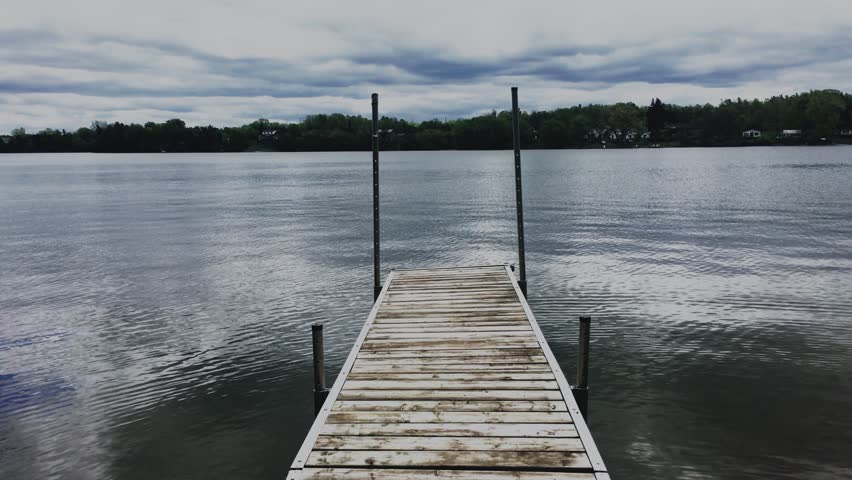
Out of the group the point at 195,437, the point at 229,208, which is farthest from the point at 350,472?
the point at 229,208

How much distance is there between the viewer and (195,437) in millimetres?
10758

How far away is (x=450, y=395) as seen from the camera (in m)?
8.38

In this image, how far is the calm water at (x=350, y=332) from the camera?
33.9ft

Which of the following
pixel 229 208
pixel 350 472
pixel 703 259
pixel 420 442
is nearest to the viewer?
pixel 350 472

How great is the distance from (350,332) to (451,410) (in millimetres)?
8658

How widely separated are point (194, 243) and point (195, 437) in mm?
23264

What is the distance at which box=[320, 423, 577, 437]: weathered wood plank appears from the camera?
23.8 feet

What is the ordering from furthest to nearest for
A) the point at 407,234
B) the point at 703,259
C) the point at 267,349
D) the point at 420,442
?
the point at 407,234
the point at 703,259
the point at 267,349
the point at 420,442

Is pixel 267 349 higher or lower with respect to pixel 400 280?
lower

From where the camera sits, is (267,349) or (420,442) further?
(267,349)

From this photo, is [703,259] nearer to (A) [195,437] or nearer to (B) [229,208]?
(A) [195,437]

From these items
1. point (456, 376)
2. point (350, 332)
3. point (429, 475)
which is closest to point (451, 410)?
point (456, 376)

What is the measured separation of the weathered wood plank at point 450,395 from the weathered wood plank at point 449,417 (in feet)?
1.57

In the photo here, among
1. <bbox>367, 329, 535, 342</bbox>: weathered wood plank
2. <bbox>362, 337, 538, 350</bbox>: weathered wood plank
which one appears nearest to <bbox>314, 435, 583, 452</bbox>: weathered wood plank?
<bbox>362, 337, 538, 350</bbox>: weathered wood plank
